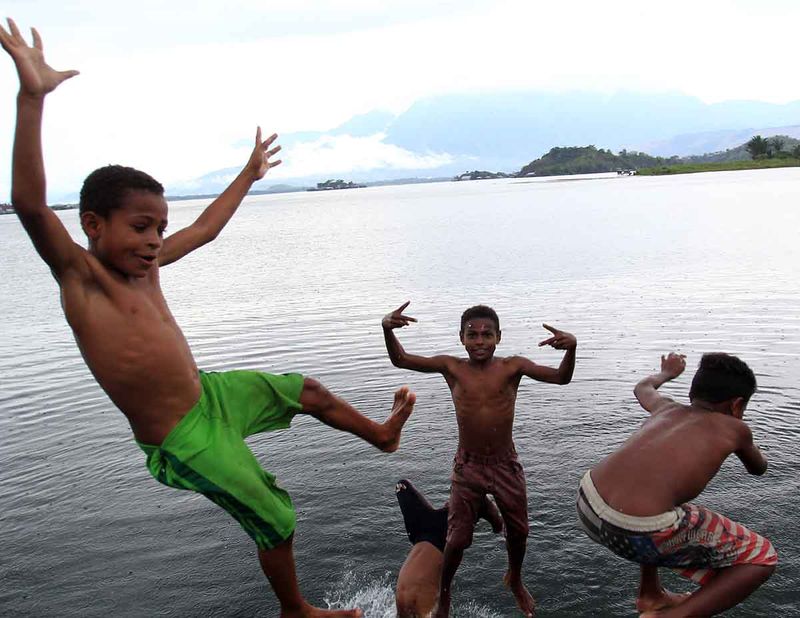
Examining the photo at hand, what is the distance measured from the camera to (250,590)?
5.77m

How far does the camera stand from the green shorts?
3.75m

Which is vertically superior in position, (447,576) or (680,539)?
(680,539)

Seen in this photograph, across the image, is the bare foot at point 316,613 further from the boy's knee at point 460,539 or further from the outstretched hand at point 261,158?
the outstretched hand at point 261,158

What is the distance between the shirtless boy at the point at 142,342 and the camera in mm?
3322

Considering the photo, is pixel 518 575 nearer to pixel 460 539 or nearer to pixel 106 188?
pixel 460 539

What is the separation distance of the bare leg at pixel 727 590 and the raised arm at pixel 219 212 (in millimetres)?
3514

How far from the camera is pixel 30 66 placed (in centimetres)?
328

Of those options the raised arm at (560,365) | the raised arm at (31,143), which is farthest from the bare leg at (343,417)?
the raised arm at (31,143)

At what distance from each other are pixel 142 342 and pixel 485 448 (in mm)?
2591

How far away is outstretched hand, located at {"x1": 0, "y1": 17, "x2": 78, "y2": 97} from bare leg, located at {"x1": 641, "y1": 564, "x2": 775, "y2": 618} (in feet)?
13.9

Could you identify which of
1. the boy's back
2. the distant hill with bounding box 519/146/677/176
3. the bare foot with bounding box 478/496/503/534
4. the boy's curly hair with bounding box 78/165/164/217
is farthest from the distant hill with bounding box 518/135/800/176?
the boy's curly hair with bounding box 78/165/164/217

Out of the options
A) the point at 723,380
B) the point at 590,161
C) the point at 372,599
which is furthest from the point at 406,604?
the point at 590,161

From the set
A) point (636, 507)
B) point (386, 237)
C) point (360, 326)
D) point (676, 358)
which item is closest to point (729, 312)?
point (360, 326)

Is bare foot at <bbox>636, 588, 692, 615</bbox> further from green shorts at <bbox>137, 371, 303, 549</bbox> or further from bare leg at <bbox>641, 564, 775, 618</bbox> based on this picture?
green shorts at <bbox>137, 371, 303, 549</bbox>
